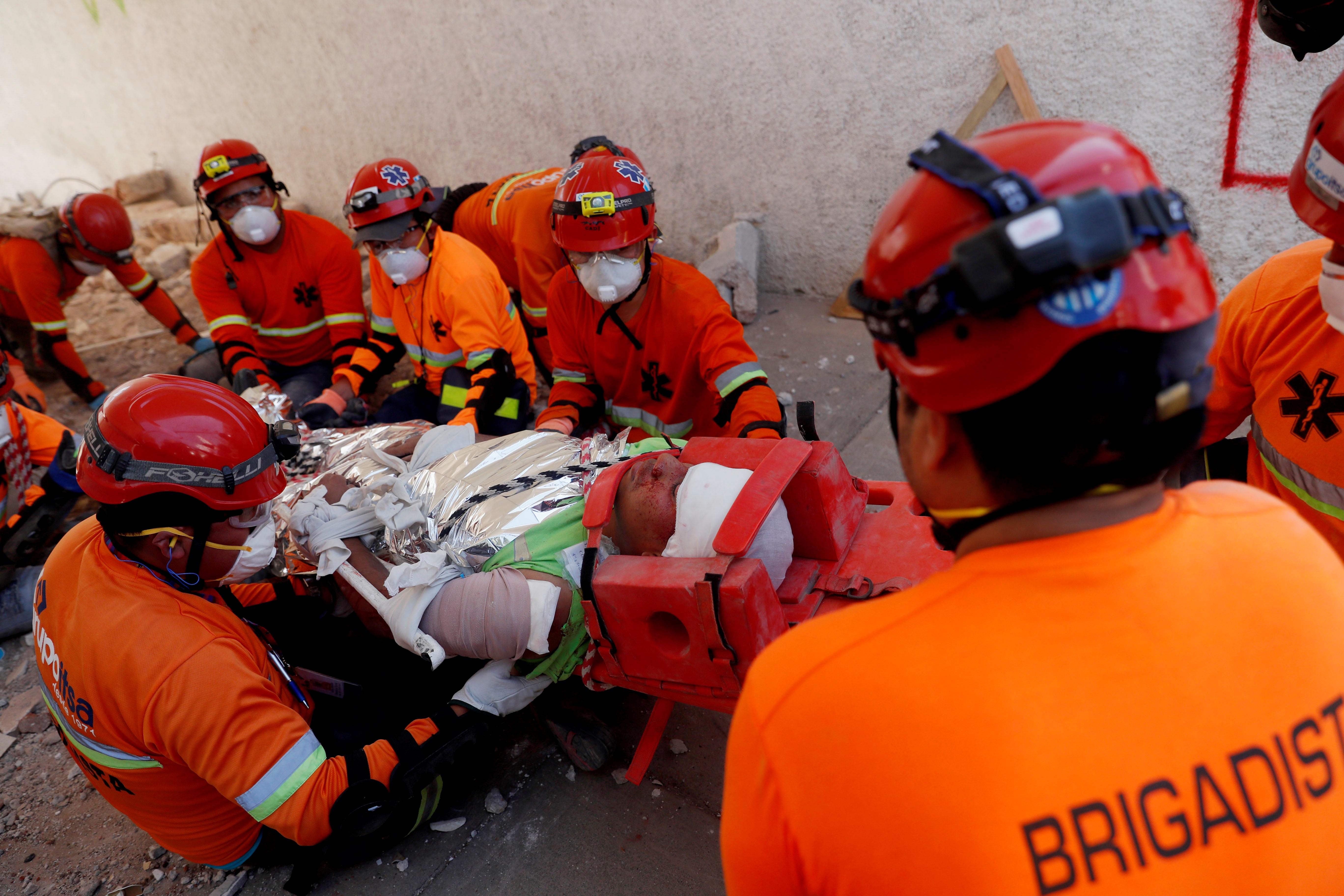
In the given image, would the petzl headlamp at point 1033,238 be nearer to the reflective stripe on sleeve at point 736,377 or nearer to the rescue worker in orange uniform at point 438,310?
the reflective stripe on sleeve at point 736,377

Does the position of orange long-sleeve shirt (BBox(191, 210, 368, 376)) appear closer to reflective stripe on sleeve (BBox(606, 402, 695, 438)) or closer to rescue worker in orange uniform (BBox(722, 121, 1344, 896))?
reflective stripe on sleeve (BBox(606, 402, 695, 438))

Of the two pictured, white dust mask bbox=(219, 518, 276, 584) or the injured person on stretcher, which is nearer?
the injured person on stretcher

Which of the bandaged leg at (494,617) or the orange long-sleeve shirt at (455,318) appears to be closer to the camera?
the bandaged leg at (494,617)

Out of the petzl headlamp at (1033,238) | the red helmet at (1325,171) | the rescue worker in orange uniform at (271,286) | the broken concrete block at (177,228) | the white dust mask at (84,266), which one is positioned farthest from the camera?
the broken concrete block at (177,228)

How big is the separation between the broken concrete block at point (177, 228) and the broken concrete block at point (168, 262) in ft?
1.25

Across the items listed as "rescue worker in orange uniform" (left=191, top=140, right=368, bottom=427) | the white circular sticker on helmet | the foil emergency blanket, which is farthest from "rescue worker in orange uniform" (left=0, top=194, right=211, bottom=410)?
the white circular sticker on helmet

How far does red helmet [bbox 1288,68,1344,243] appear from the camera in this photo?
133 cm

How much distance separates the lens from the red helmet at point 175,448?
1.88m

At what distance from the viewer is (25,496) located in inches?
149

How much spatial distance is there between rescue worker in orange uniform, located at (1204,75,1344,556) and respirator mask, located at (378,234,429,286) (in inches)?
140

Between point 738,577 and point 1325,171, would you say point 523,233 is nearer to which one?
point 738,577

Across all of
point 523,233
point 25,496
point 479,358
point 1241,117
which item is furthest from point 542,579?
point 1241,117

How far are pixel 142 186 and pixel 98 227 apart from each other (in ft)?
17.7

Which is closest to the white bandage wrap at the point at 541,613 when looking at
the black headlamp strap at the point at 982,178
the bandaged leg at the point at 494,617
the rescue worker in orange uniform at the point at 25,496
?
the bandaged leg at the point at 494,617
